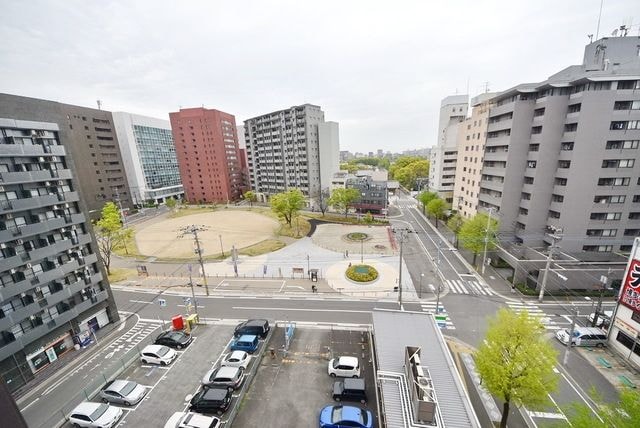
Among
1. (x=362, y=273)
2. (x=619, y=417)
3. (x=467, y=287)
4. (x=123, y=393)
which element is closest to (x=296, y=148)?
(x=362, y=273)

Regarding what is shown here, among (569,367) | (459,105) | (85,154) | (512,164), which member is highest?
(459,105)

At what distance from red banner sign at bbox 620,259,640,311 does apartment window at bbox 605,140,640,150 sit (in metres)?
18.9

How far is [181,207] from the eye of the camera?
9888 centimetres

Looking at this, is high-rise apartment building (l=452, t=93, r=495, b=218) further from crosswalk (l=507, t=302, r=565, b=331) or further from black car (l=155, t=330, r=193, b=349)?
black car (l=155, t=330, r=193, b=349)

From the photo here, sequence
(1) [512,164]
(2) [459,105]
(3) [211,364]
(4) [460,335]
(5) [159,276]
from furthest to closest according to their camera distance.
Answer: (2) [459,105], (5) [159,276], (1) [512,164], (4) [460,335], (3) [211,364]

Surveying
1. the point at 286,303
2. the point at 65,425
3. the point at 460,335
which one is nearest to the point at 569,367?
the point at 460,335

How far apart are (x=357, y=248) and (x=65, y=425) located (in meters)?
42.5

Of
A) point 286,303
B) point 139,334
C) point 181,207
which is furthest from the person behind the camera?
point 181,207

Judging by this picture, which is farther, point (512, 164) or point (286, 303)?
point (512, 164)

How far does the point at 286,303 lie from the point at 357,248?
22.4 metres

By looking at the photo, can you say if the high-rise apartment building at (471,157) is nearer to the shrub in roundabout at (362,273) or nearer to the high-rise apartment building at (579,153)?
the high-rise apartment building at (579,153)

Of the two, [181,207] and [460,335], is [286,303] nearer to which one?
[460,335]

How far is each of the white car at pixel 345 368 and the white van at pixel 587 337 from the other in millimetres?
20299

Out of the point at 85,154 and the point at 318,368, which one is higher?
the point at 85,154
